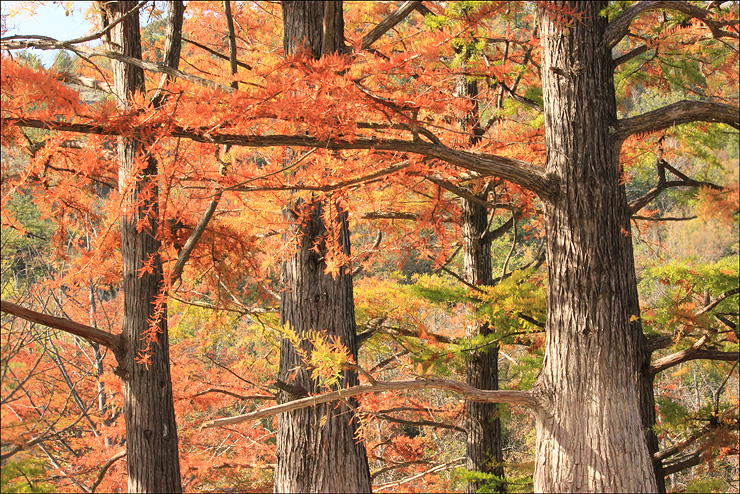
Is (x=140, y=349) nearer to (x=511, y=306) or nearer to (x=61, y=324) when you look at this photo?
(x=61, y=324)

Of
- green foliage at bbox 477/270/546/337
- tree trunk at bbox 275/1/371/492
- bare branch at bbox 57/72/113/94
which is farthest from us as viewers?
green foliage at bbox 477/270/546/337

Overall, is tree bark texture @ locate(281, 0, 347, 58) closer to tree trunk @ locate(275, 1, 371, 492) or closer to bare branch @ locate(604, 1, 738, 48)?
tree trunk @ locate(275, 1, 371, 492)

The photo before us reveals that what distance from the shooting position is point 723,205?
20.3 ft

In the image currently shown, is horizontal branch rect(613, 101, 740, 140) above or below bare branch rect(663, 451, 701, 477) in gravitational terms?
above

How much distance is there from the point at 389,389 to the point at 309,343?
1439 mm

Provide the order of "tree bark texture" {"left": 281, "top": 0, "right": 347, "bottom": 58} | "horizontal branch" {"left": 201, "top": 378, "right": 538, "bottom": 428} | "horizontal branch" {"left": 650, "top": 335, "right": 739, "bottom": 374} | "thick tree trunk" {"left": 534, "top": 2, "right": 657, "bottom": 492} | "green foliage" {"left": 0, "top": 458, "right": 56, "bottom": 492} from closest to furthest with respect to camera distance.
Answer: "horizontal branch" {"left": 201, "top": 378, "right": 538, "bottom": 428} < "thick tree trunk" {"left": 534, "top": 2, "right": 657, "bottom": 492} < "green foliage" {"left": 0, "top": 458, "right": 56, "bottom": 492} < "horizontal branch" {"left": 650, "top": 335, "right": 739, "bottom": 374} < "tree bark texture" {"left": 281, "top": 0, "right": 347, "bottom": 58}

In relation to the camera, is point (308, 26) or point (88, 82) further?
point (308, 26)

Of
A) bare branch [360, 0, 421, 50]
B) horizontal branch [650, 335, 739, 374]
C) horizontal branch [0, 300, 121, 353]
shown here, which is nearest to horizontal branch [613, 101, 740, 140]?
horizontal branch [650, 335, 739, 374]

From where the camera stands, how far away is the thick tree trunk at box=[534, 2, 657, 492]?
2848mm

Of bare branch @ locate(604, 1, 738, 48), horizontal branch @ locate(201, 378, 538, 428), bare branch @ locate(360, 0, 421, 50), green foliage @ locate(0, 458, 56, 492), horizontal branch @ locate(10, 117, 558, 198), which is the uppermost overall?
bare branch @ locate(360, 0, 421, 50)

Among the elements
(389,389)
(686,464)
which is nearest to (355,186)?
(389,389)

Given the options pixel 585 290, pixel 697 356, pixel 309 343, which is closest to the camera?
pixel 585 290

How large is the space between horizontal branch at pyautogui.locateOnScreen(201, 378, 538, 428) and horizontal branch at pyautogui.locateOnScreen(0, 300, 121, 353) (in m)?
1.49

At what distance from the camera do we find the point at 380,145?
110 inches
